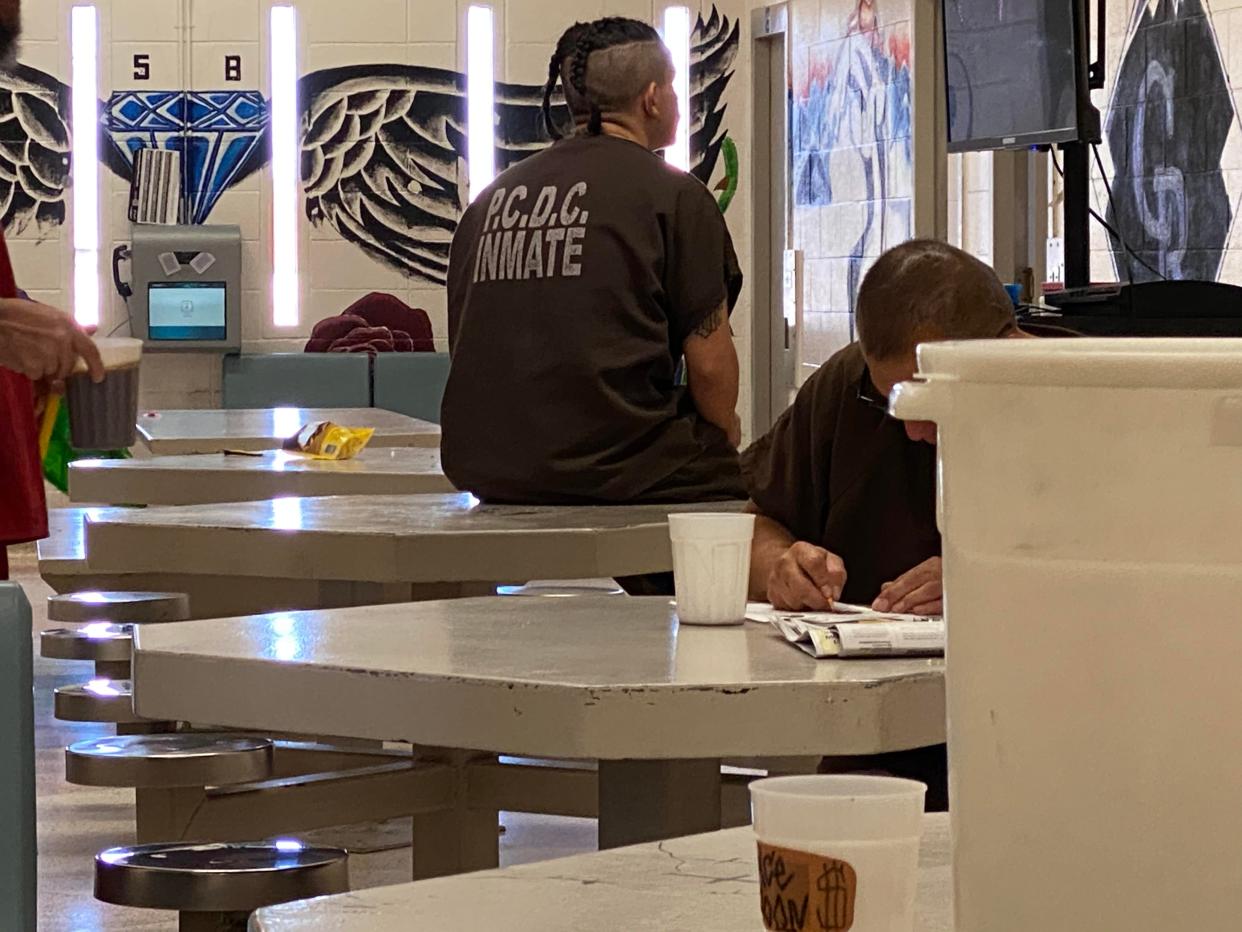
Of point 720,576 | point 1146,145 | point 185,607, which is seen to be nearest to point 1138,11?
point 1146,145

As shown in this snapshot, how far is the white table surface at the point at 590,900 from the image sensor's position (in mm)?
919

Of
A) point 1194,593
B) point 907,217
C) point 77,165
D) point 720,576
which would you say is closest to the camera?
point 1194,593

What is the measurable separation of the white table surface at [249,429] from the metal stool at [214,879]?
261 centimetres

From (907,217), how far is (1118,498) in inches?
285

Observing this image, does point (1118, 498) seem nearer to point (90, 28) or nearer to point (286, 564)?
point (286, 564)

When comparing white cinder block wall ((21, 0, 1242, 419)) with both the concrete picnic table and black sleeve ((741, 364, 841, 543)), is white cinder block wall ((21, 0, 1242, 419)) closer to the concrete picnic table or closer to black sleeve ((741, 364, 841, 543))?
the concrete picnic table

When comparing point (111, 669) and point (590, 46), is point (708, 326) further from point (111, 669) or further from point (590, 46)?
point (111, 669)

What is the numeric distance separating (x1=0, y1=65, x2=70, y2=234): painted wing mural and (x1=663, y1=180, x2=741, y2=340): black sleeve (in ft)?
21.6

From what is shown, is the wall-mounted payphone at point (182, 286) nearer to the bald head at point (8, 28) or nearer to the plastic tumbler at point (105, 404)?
the bald head at point (8, 28)

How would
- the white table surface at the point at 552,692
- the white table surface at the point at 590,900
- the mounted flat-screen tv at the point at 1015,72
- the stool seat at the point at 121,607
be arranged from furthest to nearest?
the mounted flat-screen tv at the point at 1015,72, the stool seat at the point at 121,607, the white table surface at the point at 552,692, the white table surface at the point at 590,900

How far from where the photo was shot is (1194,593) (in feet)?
2.04

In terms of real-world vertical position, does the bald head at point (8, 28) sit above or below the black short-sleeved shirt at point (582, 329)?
above

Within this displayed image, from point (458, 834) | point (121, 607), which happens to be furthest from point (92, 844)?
point (458, 834)

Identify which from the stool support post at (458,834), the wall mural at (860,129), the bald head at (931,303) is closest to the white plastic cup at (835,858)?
the bald head at (931,303)
